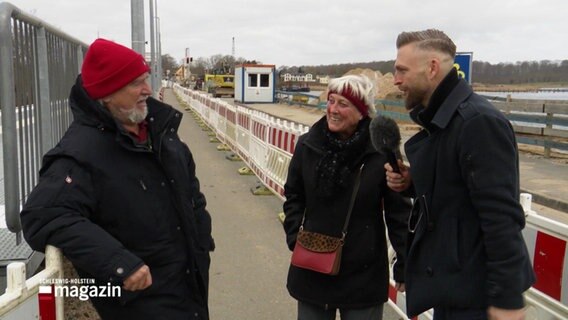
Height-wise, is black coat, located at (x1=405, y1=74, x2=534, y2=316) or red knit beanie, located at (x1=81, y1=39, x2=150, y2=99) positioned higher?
red knit beanie, located at (x1=81, y1=39, x2=150, y2=99)

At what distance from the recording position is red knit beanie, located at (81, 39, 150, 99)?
213 cm

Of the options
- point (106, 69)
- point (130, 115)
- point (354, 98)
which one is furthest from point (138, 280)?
point (354, 98)

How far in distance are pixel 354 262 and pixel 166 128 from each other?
121 cm

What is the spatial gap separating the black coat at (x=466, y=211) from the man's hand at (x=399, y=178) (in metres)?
0.28

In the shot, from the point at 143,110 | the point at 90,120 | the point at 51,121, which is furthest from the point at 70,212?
the point at 51,121

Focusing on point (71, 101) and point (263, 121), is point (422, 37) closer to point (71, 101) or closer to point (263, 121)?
point (71, 101)

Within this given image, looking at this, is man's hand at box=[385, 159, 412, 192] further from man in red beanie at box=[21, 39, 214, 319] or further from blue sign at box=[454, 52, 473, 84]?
blue sign at box=[454, 52, 473, 84]

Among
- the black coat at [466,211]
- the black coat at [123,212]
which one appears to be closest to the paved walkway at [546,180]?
the black coat at [466,211]

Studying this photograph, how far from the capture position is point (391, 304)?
164 inches

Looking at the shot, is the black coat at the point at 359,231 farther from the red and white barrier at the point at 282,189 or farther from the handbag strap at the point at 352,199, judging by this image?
the red and white barrier at the point at 282,189

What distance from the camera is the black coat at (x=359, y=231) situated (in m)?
2.68

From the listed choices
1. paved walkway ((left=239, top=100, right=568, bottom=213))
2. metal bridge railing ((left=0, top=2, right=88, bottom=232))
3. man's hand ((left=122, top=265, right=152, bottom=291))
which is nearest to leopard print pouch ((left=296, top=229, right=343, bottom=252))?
man's hand ((left=122, top=265, right=152, bottom=291))

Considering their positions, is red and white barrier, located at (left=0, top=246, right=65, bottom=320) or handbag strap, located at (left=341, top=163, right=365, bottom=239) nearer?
red and white barrier, located at (left=0, top=246, right=65, bottom=320)

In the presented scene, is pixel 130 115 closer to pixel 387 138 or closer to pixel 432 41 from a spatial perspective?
pixel 387 138
